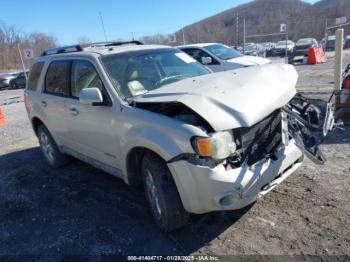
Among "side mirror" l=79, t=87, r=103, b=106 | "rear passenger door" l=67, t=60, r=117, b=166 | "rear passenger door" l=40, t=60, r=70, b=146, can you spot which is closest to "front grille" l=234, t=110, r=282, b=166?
"rear passenger door" l=67, t=60, r=117, b=166

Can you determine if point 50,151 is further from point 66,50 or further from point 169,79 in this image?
point 169,79

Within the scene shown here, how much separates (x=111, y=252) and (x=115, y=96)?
65.8 inches

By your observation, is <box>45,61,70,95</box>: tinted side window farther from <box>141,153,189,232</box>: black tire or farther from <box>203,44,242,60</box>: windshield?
<box>203,44,242,60</box>: windshield

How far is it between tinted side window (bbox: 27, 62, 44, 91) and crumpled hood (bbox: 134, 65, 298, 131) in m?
2.83

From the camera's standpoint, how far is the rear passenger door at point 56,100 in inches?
189

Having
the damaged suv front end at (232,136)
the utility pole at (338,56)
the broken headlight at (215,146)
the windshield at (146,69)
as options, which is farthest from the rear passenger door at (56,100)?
the utility pole at (338,56)

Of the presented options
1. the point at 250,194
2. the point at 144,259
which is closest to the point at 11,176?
the point at 144,259

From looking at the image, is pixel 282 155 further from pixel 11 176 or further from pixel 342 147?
pixel 11 176

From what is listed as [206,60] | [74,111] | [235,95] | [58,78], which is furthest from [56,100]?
[206,60]

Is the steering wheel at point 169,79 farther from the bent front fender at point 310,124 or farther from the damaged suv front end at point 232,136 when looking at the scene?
the bent front fender at point 310,124

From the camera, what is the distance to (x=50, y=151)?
582 centimetres

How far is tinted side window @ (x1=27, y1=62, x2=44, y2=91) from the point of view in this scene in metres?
5.62

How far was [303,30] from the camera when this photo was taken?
49.8m

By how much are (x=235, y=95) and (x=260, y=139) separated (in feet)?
1.65
